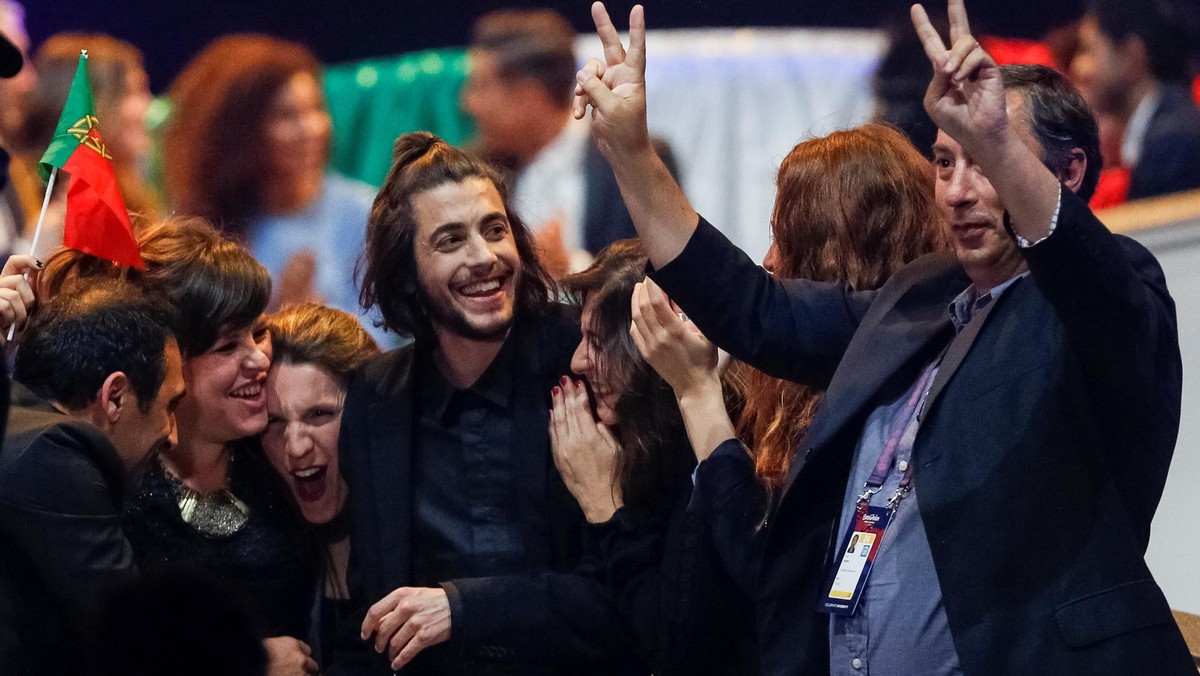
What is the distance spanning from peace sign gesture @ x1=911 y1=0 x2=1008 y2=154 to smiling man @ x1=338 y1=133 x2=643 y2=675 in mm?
1311

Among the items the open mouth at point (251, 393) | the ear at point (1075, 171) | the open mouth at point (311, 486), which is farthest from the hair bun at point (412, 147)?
the ear at point (1075, 171)

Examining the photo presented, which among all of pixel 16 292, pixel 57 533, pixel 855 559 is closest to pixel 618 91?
pixel 855 559

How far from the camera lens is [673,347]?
8.65ft

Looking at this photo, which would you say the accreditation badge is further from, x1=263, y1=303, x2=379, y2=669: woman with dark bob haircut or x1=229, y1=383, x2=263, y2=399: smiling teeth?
x1=229, y1=383, x2=263, y2=399: smiling teeth

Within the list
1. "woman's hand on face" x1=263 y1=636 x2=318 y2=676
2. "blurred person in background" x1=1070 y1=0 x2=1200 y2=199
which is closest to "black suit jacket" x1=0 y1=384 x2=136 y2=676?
"woman's hand on face" x1=263 y1=636 x2=318 y2=676

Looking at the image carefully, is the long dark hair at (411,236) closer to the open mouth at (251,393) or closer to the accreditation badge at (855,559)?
the open mouth at (251,393)

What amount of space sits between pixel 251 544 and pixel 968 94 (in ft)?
6.13

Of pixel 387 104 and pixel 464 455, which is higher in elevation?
pixel 387 104

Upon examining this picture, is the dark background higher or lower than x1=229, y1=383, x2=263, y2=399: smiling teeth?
higher

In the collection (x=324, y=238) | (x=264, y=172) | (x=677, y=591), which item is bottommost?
(x=677, y=591)

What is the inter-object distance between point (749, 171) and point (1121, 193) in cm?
105

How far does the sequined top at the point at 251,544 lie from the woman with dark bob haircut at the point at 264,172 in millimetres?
1079

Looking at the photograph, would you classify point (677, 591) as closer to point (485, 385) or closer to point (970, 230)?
point (485, 385)

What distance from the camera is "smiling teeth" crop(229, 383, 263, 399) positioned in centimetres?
315
